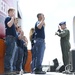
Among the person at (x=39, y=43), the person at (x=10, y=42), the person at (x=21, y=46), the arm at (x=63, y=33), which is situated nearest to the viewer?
the person at (x=10, y=42)

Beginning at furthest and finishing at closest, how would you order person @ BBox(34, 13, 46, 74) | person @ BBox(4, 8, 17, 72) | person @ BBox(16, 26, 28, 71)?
person @ BBox(16, 26, 28, 71) < person @ BBox(34, 13, 46, 74) < person @ BBox(4, 8, 17, 72)

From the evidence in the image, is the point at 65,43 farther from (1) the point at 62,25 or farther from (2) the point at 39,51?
(2) the point at 39,51

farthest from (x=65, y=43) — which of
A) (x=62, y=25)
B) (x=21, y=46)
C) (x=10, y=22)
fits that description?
(x=10, y=22)

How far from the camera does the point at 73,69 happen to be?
5.53m

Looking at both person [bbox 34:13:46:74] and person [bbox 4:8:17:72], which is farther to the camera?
person [bbox 34:13:46:74]

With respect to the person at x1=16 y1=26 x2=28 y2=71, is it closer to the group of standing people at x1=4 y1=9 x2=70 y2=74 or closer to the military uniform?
the group of standing people at x1=4 y1=9 x2=70 y2=74

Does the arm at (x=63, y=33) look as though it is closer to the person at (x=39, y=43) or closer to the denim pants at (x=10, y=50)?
the person at (x=39, y=43)

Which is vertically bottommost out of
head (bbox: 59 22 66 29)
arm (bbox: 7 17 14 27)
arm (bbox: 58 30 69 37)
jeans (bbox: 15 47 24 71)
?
jeans (bbox: 15 47 24 71)

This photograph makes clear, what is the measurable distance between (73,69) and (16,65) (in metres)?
1.36

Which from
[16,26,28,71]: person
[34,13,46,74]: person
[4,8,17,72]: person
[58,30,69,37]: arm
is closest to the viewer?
[4,8,17,72]: person

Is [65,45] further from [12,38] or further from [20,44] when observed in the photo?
[12,38]

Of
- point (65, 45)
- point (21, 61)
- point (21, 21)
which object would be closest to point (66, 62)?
point (65, 45)

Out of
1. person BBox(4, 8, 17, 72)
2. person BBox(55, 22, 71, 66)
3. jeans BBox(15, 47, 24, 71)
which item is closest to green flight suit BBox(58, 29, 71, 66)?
person BBox(55, 22, 71, 66)

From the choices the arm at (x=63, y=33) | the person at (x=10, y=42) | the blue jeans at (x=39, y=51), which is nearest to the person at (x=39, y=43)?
the blue jeans at (x=39, y=51)
